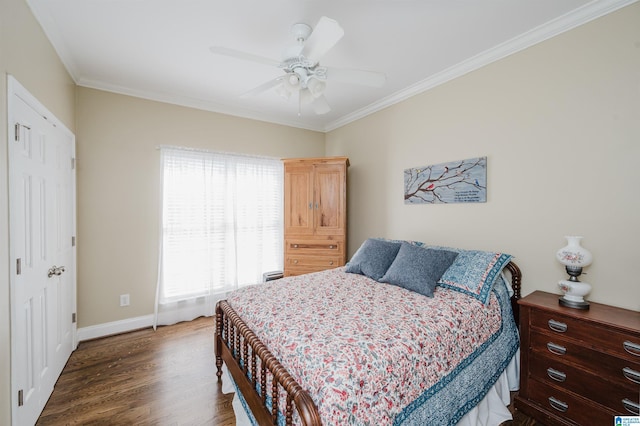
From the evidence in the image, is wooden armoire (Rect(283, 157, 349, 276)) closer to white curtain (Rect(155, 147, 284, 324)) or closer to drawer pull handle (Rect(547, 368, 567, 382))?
white curtain (Rect(155, 147, 284, 324))

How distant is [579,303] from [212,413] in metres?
2.59

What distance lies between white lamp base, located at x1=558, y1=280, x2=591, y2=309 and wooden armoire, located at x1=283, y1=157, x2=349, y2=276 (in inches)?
88.3

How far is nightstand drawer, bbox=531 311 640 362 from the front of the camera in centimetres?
145

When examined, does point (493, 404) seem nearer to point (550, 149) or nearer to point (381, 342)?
point (381, 342)

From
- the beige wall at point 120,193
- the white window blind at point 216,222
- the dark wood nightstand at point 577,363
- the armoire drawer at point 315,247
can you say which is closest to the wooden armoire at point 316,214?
the armoire drawer at point 315,247

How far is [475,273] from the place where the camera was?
2.08 meters

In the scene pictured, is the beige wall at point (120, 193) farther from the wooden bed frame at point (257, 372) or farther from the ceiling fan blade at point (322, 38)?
the ceiling fan blade at point (322, 38)

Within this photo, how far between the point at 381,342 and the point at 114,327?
3.15 m

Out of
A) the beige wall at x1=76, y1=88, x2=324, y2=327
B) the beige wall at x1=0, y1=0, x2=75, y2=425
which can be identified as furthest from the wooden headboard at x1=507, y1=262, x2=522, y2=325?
the beige wall at x1=76, y1=88, x2=324, y2=327

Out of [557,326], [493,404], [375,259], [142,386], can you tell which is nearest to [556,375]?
[557,326]

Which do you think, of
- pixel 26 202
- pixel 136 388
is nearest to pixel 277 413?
pixel 136 388

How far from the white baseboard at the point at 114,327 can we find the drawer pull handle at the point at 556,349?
3.84m

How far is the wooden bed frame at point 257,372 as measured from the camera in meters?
1.07

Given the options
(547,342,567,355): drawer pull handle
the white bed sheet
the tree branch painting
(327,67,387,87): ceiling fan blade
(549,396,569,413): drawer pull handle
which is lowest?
the white bed sheet
